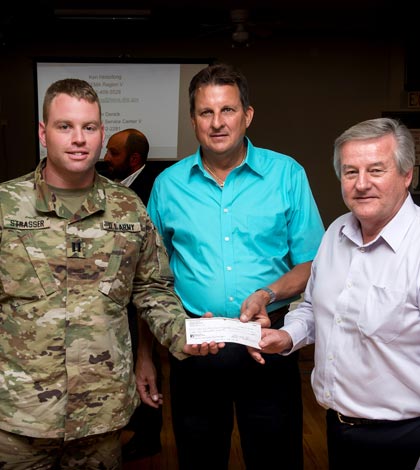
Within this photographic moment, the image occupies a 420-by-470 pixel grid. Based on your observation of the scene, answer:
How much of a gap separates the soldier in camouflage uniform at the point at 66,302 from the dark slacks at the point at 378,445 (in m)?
0.47

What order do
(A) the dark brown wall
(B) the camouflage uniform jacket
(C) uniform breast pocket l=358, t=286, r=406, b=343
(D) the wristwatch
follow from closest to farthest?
1. (C) uniform breast pocket l=358, t=286, r=406, b=343
2. (B) the camouflage uniform jacket
3. (D) the wristwatch
4. (A) the dark brown wall

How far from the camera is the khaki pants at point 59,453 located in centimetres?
180

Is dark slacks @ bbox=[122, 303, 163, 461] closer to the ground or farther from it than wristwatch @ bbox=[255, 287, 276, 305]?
closer to the ground

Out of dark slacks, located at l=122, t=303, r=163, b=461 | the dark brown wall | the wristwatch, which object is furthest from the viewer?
the dark brown wall

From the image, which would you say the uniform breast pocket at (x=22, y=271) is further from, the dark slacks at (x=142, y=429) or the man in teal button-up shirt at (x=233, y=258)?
the dark slacks at (x=142, y=429)

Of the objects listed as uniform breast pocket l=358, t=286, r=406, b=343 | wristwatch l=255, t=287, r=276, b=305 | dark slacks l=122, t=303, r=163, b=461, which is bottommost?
dark slacks l=122, t=303, r=163, b=461

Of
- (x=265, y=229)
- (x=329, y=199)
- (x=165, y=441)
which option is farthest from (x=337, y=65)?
(x=265, y=229)

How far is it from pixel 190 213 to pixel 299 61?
6.21 meters

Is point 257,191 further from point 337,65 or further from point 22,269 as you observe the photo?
point 337,65

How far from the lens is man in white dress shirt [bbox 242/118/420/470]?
167 centimetres

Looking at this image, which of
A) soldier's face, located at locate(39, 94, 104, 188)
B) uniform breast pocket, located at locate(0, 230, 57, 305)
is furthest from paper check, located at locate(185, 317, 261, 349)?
soldier's face, located at locate(39, 94, 104, 188)

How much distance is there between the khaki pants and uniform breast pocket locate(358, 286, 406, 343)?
33.6 inches

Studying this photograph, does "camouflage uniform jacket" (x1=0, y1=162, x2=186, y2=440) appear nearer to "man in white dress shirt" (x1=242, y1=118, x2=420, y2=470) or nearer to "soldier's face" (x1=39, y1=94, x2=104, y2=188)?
"soldier's face" (x1=39, y1=94, x2=104, y2=188)

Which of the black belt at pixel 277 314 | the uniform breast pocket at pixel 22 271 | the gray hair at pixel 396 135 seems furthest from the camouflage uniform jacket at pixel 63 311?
the gray hair at pixel 396 135
